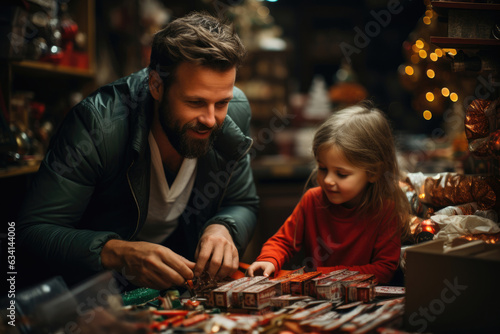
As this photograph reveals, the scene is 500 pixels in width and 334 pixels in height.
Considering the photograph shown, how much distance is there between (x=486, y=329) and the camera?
966 millimetres

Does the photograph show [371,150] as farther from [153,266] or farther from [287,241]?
[153,266]

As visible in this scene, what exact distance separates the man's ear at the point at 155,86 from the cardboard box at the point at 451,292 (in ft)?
3.34

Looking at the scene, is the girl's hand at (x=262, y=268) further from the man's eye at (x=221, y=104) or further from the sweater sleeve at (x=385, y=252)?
the man's eye at (x=221, y=104)

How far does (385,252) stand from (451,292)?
1.96 ft

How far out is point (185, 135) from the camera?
5.02ft

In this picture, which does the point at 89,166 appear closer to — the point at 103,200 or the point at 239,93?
the point at 103,200

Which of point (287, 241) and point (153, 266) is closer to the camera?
point (153, 266)

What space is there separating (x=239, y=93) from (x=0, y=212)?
3.85 feet

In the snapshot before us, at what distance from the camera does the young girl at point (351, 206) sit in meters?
1.62

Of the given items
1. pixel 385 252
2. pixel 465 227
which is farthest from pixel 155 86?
pixel 465 227

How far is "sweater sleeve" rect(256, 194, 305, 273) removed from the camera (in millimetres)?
1633

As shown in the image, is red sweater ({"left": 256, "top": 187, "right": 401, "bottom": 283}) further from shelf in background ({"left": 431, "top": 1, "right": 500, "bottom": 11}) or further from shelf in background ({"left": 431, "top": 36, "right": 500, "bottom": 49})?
shelf in background ({"left": 431, "top": 1, "right": 500, "bottom": 11})

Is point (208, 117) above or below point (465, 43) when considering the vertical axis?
below

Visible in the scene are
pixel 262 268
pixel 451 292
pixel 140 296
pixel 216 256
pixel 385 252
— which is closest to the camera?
pixel 451 292
